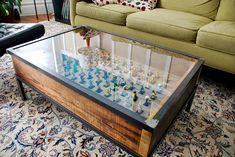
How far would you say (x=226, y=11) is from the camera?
1.81 meters

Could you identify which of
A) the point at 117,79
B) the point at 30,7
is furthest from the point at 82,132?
the point at 30,7

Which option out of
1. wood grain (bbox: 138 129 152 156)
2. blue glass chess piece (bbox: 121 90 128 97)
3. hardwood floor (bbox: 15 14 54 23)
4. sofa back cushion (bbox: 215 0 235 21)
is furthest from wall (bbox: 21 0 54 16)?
wood grain (bbox: 138 129 152 156)

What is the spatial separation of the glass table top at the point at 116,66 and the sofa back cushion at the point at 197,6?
3.19 ft

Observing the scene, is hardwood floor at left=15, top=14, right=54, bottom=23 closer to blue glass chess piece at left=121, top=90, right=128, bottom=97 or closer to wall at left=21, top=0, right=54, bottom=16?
wall at left=21, top=0, right=54, bottom=16

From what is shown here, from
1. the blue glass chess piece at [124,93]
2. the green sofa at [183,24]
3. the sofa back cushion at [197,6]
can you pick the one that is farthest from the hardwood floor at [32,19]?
the blue glass chess piece at [124,93]

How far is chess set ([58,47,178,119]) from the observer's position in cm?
93

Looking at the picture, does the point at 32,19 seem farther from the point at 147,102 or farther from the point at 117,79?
the point at 147,102

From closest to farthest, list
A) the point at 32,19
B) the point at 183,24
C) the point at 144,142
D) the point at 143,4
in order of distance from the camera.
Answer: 1. the point at 144,142
2. the point at 183,24
3. the point at 143,4
4. the point at 32,19

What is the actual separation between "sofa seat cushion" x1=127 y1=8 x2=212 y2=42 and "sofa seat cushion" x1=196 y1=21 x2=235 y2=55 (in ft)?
0.28

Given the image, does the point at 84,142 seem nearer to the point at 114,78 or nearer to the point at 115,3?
the point at 114,78

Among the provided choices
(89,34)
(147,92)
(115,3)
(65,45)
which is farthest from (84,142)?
(115,3)

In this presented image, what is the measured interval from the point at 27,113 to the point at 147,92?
83 cm

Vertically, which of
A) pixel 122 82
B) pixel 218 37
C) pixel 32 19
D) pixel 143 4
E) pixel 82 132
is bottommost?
pixel 82 132

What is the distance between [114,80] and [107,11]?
1186mm
